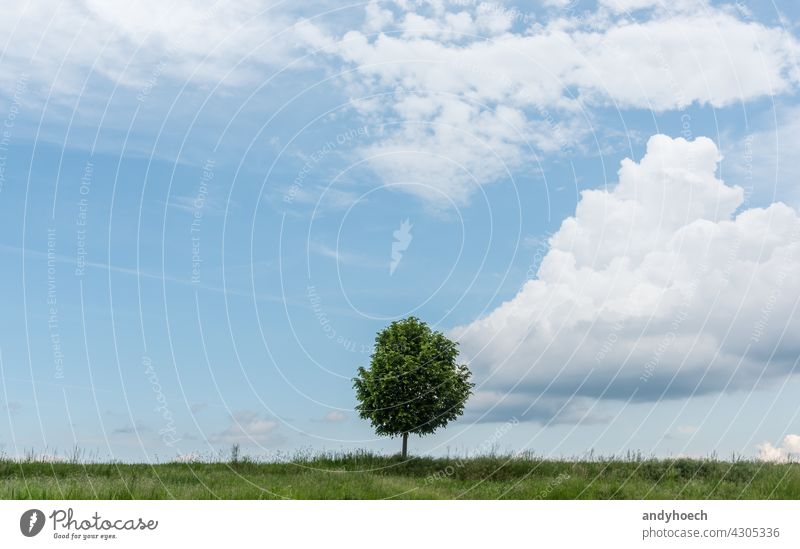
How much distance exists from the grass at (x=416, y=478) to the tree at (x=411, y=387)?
138 centimetres

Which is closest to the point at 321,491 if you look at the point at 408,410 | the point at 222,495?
the point at 222,495

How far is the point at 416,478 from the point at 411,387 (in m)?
4.66

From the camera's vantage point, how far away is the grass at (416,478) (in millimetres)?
20627

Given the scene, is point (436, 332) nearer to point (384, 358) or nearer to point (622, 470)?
point (384, 358)

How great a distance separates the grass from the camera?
67.7ft

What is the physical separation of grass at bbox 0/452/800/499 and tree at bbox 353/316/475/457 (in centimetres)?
138
